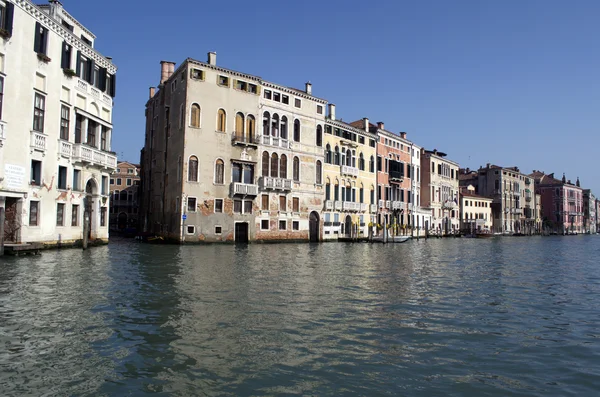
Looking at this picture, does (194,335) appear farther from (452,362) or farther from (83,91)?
(83,91)

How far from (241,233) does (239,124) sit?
769cm

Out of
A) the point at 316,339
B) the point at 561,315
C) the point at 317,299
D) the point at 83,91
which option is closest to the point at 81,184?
the point at 83,91

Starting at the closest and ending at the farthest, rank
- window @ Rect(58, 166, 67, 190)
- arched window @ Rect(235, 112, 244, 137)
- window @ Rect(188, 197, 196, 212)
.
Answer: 1. window @ Rect(58, 166, 67, 190)
2. window @ Rect(188, 197, 196, 212)
3. arched window @ Rect(235, 112, 244, 137)

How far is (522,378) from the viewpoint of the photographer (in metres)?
5.30

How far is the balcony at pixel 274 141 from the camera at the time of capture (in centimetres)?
3331

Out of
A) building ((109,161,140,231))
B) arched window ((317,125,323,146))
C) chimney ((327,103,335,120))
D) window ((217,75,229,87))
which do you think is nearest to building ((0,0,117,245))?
window ((217,75,229,87))

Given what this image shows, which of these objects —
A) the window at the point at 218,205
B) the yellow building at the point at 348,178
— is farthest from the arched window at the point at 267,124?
the window at the point at 218,205

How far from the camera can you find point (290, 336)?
6797 mm

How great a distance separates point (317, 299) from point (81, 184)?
668 inches

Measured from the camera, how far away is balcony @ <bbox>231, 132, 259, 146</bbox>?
3144 centimetres

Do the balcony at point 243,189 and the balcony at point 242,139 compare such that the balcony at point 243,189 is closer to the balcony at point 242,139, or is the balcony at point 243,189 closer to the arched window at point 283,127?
the balcony at point 242,139

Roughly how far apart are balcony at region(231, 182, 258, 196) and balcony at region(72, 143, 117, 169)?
324 inches

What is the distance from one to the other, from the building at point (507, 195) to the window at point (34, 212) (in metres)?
68.8

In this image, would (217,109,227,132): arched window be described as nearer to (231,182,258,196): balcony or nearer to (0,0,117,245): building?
(231,182,258,196): balcony
